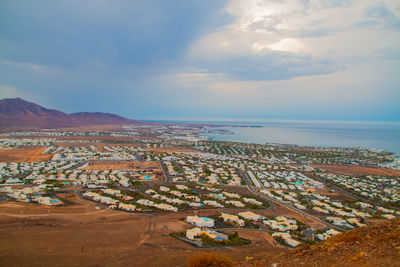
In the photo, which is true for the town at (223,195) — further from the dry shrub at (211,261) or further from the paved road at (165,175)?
the dry shrub at (211,261)

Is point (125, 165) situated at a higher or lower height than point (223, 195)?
higher

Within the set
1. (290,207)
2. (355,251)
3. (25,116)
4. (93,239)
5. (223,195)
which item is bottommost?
(290,207)

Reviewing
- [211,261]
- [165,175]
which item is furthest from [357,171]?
[211,261]

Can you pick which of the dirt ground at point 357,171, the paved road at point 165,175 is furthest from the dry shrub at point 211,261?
the dirt ground at point 357,171

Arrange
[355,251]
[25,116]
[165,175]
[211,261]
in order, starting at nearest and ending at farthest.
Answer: [355,251], [211,261], [165,175], [25,116]

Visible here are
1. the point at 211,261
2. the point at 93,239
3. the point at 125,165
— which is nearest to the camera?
the point at 211,261

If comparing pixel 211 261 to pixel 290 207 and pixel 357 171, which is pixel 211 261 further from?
pixel 357 171

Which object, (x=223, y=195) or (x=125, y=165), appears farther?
(x=125, y=165)
